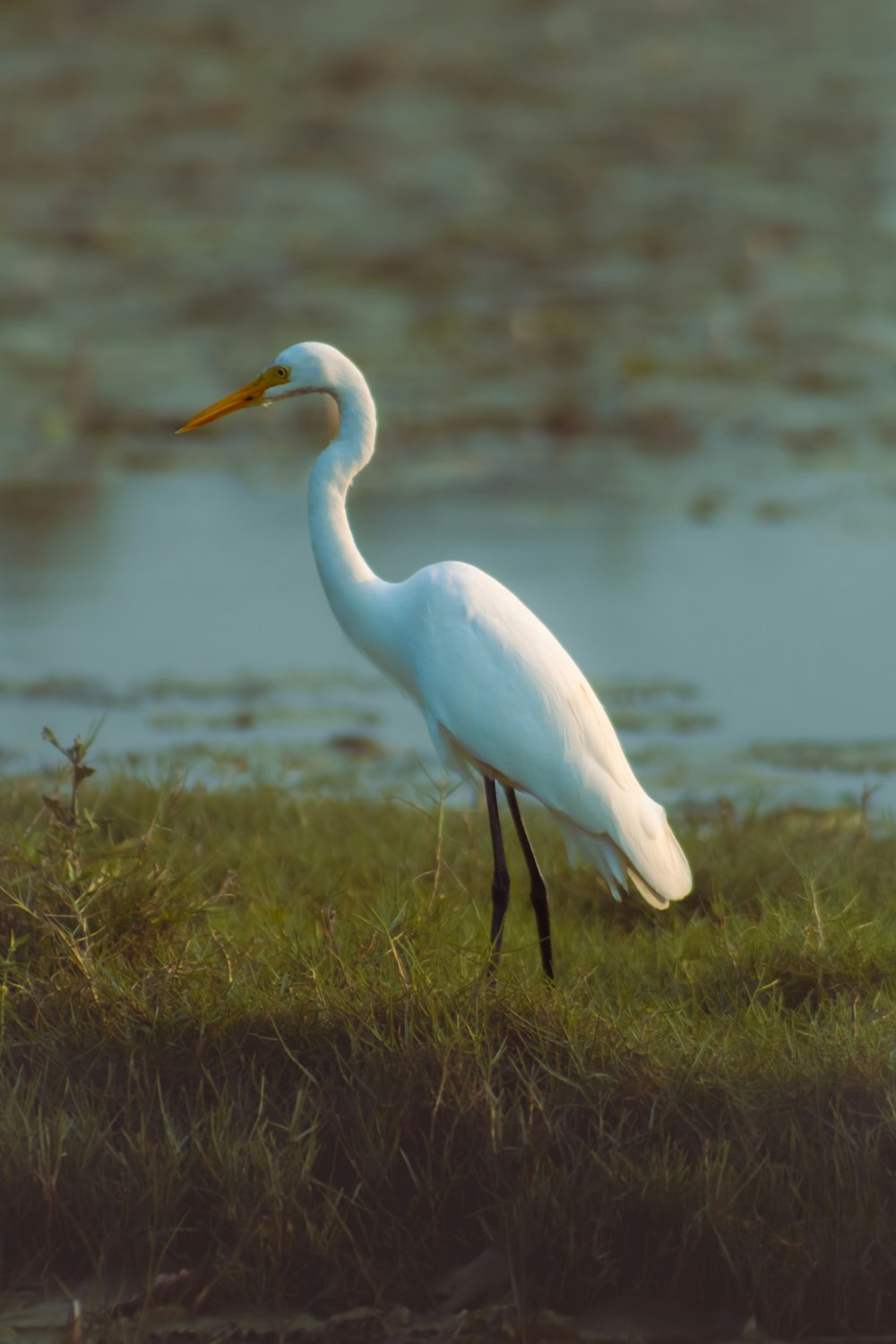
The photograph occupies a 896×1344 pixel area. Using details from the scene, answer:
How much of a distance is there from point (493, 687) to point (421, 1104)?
939mm

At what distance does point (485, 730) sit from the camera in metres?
3.59

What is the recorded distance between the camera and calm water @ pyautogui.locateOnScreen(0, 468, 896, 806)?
5.80 metres

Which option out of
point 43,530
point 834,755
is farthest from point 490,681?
point 43,530

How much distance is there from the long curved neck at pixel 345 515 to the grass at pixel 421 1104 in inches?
22.5

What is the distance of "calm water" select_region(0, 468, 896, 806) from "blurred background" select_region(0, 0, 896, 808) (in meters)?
0.02

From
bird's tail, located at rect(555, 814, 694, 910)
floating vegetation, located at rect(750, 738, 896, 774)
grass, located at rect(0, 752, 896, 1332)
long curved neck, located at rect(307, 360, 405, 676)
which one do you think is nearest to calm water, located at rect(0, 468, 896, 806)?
floating vegetation, located at rect(750, 738, 896, 774)

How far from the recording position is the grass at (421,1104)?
8.95 ft

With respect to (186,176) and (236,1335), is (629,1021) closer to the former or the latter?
(236,1335)

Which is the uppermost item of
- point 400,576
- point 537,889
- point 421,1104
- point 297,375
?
point 297,375

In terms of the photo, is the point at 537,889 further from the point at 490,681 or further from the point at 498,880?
the point at 490,681

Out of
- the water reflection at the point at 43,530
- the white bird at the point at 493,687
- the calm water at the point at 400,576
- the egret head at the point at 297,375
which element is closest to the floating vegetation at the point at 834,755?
the calm water at the point at 400,576

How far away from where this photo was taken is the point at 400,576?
7.22 metres

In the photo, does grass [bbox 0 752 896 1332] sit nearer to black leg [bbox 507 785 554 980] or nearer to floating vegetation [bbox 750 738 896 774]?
black leg [bbox 507 785 554 980]

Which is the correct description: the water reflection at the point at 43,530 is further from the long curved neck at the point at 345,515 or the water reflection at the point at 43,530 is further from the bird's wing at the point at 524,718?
the bird's wing at the point at 524,718
